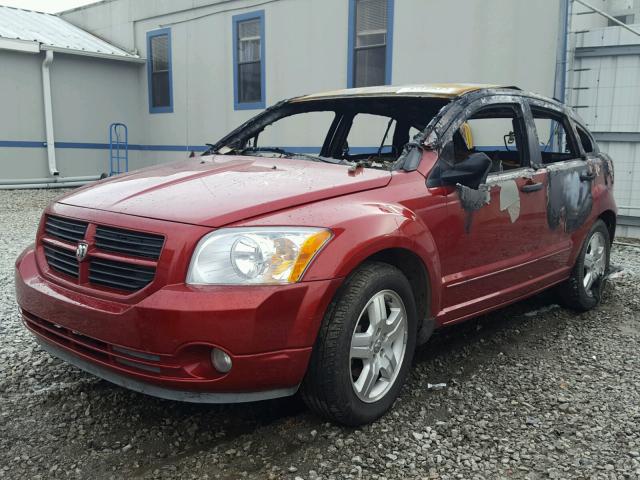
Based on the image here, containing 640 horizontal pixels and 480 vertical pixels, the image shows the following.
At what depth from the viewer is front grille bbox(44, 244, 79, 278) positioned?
2.79m

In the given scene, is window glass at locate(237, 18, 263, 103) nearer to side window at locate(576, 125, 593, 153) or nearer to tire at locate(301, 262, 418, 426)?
side window at locate(576, 125, 593, 153)

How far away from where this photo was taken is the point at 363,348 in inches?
110

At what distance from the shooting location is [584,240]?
4.66m

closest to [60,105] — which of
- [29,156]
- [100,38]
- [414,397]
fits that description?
[29,156]

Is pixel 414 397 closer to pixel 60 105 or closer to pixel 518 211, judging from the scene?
pixel 518 211

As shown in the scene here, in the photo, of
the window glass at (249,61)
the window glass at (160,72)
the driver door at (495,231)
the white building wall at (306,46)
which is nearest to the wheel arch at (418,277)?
the driver door at (495,231)

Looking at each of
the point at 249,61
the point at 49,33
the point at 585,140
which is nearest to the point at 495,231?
the point at 585,140

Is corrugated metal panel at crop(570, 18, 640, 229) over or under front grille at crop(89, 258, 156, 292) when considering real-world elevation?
over

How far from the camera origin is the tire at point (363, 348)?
2637 mm

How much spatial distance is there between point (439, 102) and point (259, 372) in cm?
217

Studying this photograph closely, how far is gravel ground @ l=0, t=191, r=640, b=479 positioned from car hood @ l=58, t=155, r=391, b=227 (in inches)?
39.7

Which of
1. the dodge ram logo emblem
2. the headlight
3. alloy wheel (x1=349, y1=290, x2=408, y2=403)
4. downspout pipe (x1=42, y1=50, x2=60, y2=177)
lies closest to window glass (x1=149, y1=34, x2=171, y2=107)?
downspout pipe (x1=42, y1=50, x2=60, y2=177)

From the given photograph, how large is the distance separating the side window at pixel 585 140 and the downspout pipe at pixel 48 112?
11602mm

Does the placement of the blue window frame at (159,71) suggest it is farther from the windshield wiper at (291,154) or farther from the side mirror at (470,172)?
the side mirror at (470,172)
